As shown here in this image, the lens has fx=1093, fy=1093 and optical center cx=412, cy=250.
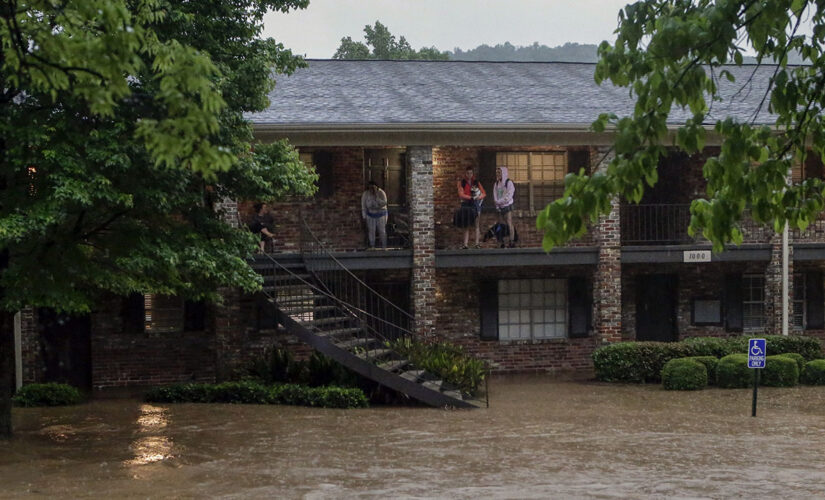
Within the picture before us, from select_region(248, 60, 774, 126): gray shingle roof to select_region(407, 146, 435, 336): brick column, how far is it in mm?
896

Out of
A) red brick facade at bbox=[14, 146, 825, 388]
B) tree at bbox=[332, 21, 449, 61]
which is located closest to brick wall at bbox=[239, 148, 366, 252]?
red brick facade at bbox=[14, 146, 825, 388]

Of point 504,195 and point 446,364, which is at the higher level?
point 504,195

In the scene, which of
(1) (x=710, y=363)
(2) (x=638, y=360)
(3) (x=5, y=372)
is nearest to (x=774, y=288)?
(1) (x=710, y=363)

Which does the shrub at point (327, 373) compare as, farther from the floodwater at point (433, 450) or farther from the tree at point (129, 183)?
the tree at point (129, 183)

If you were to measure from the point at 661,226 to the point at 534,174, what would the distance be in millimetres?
3279

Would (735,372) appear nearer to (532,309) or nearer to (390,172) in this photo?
(532,309)

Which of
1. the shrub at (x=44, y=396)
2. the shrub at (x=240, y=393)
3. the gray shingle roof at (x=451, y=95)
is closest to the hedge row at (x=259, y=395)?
the shrub at (x=240, y=393)

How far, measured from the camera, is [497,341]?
2478cm

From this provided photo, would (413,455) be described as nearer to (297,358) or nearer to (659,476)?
(659,476)

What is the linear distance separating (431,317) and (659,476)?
10.5m

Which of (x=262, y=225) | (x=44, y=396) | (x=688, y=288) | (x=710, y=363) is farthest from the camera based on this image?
(x=688, y=288)

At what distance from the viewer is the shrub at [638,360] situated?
2186 cm

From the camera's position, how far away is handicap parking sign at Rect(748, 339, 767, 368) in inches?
673

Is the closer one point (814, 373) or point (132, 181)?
point (132, 181)
